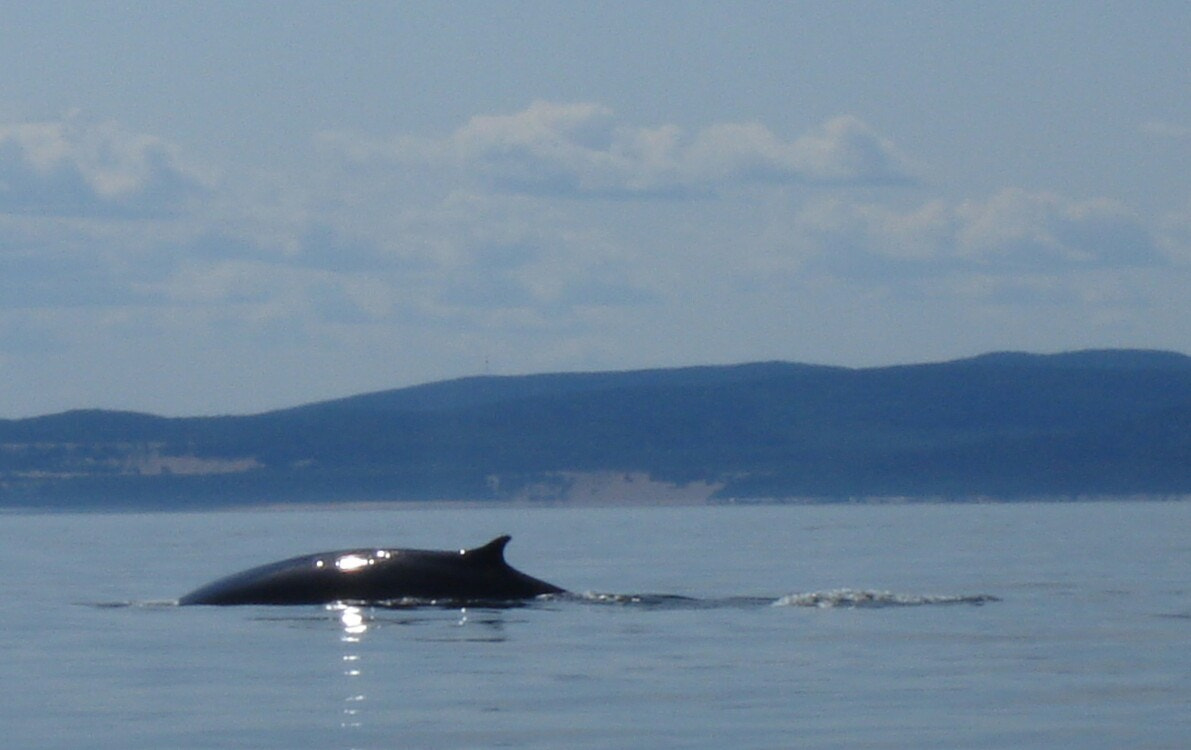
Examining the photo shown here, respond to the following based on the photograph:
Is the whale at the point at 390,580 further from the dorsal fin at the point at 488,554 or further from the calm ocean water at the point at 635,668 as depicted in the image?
the calm ocean water at the point at 635,668

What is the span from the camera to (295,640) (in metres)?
24.6

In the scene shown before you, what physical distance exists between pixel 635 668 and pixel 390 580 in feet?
24.5

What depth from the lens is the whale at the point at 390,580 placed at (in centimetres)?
2861

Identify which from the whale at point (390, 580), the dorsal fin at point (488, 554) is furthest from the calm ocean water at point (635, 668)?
the dorsal fin at point (488, 554)

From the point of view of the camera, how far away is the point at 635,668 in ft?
71.1

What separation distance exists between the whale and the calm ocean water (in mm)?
546

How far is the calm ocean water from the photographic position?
17.5 meters

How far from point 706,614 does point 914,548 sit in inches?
1105

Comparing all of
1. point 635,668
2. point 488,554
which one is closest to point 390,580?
point 488,554

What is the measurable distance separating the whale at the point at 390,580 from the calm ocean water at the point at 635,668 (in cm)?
55

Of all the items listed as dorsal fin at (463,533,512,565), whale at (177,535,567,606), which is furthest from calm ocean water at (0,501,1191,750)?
dorsal fin at (463,533,512,565)

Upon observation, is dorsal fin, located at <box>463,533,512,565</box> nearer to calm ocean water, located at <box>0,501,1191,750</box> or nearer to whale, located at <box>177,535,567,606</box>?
whale, located at <box>177,535,567,606</box>

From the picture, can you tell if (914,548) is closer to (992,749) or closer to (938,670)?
(938,670)

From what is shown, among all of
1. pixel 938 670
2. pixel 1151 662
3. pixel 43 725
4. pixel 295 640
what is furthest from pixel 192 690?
pixel 1151 662
